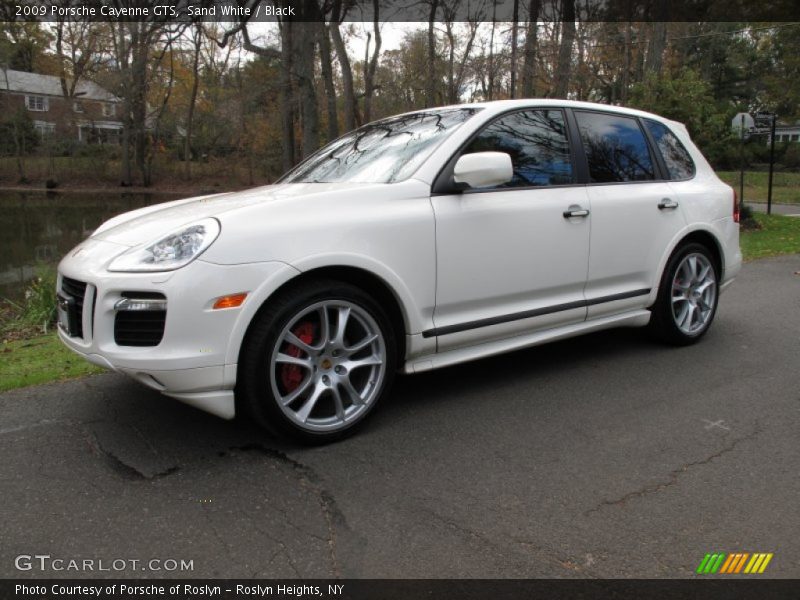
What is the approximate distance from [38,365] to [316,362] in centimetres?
285

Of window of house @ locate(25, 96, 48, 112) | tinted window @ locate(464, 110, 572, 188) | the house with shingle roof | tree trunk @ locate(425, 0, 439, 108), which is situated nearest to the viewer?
tinted window @ locate(464, 110, 572, 188)

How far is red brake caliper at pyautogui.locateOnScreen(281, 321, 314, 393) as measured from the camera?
321 centimetres

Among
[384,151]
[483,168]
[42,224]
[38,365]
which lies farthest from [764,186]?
[38,365]

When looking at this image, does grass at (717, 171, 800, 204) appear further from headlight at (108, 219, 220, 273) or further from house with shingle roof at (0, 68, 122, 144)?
house with shingle roof at (0, 68, 122, 144)

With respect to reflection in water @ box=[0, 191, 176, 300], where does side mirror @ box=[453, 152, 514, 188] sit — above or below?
above

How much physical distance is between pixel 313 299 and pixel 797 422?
106 inches

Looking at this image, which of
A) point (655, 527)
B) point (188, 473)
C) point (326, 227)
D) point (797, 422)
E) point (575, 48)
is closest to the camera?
point (655, 527)

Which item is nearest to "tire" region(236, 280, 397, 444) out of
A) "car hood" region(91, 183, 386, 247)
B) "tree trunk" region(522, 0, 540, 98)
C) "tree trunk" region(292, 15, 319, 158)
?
"car hood" region(91, 183, 386, 247)

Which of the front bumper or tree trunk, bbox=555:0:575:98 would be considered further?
tree trunk, bbox=555:0:575:98

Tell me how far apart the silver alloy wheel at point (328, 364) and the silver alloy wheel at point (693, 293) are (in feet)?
8.41

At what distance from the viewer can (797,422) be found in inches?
140

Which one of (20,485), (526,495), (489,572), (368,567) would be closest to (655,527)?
(526,495)

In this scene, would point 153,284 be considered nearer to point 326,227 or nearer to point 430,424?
point 326,227

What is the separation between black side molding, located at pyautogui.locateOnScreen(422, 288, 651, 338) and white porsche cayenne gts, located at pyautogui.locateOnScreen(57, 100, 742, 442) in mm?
11
